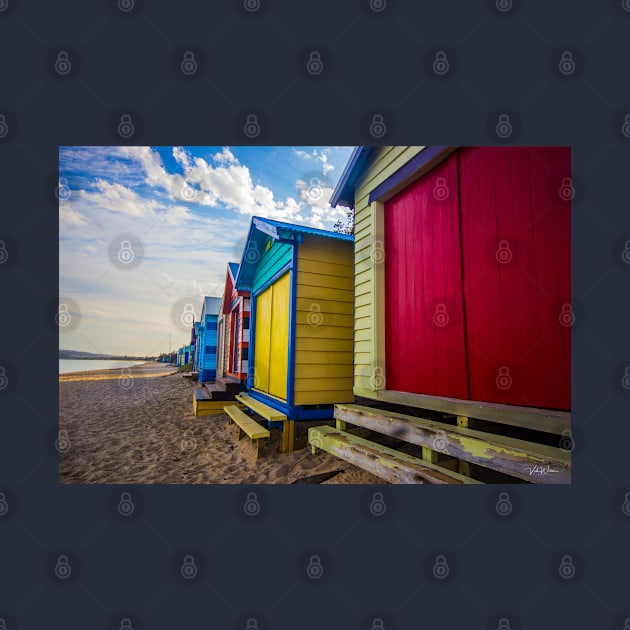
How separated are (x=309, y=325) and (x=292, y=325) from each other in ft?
0.91

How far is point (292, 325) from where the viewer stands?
4.79 metres

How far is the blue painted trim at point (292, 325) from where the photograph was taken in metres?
4.72

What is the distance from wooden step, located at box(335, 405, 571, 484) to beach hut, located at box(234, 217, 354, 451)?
1996 millimetres

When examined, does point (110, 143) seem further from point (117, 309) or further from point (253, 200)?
point (253, 200)

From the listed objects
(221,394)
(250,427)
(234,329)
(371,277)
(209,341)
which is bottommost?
(221,394)

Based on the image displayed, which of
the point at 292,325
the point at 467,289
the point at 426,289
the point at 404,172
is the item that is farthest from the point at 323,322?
the point at 467,289

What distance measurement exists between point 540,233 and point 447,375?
130 centimetres

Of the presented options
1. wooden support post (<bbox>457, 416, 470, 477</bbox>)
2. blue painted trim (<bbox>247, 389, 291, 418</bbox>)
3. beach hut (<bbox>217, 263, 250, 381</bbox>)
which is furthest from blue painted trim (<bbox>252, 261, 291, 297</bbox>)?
wooden support post (<bbox>457, 416, 470, 477</bbox>)

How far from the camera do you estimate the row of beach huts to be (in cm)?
202

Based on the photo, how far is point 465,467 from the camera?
2355 mm

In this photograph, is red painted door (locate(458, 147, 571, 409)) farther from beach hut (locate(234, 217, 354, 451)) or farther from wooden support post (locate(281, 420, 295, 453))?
Answer: wooden support post (locate(281, 420, 295, 453))

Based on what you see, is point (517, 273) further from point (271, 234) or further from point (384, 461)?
point (271, 234)

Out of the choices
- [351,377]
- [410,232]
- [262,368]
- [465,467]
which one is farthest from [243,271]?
[465,467]

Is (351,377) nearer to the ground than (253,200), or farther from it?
nearer to the ground
